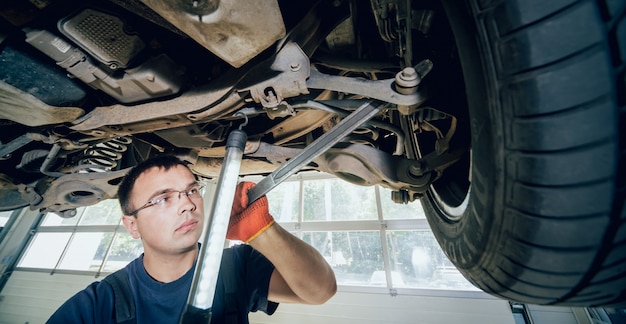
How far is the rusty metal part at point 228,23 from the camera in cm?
50

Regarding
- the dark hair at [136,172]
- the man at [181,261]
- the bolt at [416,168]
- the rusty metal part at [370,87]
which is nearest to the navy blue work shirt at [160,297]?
the man at [181,261]

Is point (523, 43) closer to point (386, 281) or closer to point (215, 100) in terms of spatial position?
point (215, 100)

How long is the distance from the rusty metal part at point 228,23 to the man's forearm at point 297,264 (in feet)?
2.03

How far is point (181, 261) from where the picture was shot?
105 cm

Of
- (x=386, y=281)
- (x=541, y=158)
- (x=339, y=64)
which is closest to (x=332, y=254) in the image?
(x=386, y=281)

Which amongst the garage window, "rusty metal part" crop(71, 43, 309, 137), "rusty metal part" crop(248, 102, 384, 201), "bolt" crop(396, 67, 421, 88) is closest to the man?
"rusty metal part" crop(248, 102, 384, 201)

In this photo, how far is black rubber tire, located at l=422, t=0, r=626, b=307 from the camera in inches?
A: 13.0

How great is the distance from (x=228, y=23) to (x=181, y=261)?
0.98m

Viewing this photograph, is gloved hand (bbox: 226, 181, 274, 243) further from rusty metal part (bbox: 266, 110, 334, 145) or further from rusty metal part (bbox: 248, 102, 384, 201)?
rusty metal part (bbox: 266, 110, 334, 145)

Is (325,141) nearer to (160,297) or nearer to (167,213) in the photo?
(167,213)

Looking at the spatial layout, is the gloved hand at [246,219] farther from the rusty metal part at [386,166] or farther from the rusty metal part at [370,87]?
the rusty metal part at [370,87]

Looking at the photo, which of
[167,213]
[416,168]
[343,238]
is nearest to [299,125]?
[416,168]

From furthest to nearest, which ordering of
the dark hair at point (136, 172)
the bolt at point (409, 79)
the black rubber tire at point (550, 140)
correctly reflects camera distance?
1. the dark hair at point (136, 172)
2. the bolt at point (409, 79)
3. the black rubber tire at point (550, 140)

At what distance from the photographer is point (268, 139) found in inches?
47.8
